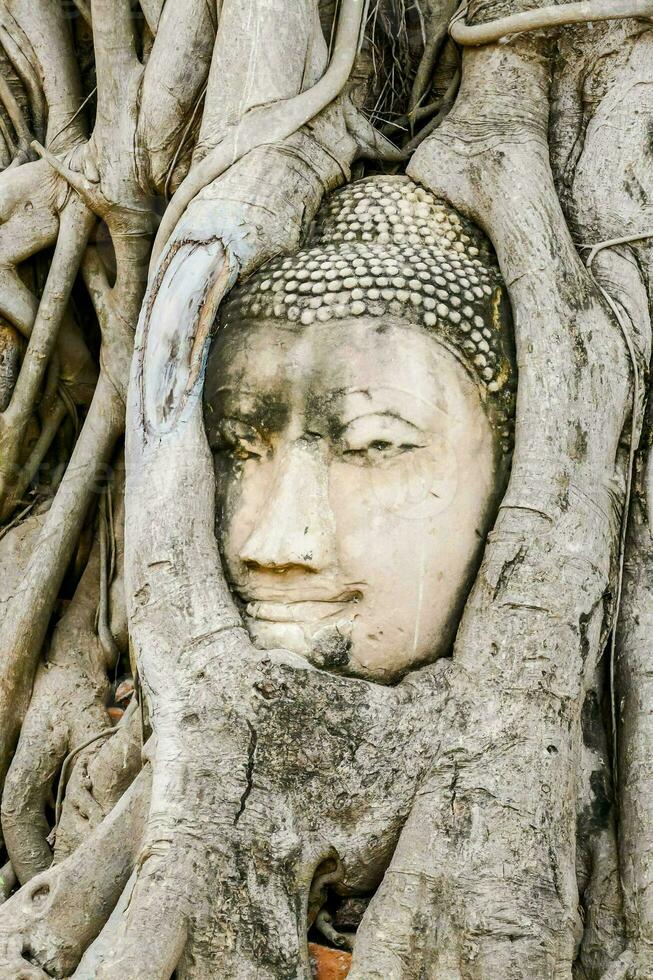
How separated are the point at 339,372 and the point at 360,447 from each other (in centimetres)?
15

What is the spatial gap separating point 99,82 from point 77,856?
193 centimetres

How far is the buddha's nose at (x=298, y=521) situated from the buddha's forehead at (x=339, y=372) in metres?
0.10

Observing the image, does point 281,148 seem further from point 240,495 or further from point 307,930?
point 307,930

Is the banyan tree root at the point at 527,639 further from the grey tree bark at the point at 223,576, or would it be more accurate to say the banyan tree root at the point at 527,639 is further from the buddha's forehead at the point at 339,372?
the buddha's forehead at the point at 339,372

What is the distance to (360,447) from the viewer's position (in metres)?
2.42

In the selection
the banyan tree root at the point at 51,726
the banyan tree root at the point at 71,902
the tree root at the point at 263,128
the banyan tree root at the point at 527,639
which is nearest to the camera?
the banyan tree root at the point at 527,639

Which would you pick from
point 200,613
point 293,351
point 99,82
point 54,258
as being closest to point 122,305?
point 54,258

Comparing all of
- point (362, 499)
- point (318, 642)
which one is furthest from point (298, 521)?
point (318, 642)

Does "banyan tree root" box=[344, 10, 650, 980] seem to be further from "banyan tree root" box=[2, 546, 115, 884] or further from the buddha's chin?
"banyan tree root" box=[2, 546, 115, 884]

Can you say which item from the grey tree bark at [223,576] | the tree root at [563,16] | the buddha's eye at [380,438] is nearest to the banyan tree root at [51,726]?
the grey tree bark at [223,576]

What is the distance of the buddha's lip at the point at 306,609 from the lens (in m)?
2.40

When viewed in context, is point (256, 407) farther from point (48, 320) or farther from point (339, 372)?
point (48, 320)

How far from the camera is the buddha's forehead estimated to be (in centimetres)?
242

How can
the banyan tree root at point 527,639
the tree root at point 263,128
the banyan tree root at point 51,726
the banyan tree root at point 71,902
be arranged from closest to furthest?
the banyan tree root at point 527,639 → the banyan tree root at point 71,902 → the tree root at point 263,128 → the banyan tree root at point 51,726
